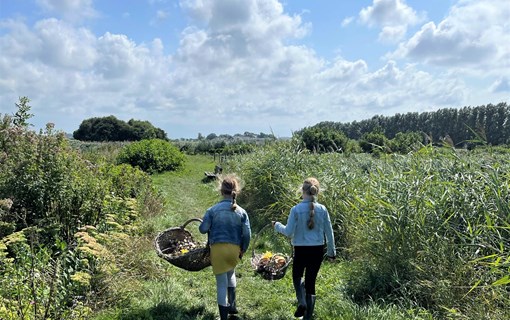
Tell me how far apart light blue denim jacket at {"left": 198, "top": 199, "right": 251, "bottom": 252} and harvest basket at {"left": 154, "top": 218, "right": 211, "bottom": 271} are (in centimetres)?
45

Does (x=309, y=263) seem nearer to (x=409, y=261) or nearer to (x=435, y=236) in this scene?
(x=409, y=261)

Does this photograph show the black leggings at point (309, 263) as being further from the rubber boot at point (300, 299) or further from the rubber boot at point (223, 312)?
the rubber boot at point (223, 312)

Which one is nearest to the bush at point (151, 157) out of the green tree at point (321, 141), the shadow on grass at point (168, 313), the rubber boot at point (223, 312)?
the green tree at point (321, 141)

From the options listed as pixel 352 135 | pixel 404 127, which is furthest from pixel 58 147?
pixel 352 135

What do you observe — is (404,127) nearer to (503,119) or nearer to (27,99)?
(503,119)

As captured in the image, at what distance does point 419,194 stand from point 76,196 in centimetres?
549

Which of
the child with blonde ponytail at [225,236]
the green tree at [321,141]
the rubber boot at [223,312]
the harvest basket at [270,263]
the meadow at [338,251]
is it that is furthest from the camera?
the green tree at [321,141]

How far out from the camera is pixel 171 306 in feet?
17.0

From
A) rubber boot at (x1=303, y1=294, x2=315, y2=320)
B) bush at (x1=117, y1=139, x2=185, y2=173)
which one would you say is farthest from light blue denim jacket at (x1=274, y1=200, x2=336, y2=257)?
bush at (x1=117, y1=139, x2=185, y2=173)

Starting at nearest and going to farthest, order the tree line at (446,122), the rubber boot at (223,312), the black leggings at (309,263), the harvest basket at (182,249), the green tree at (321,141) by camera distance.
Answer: the rubber boot at (223,312)
the black leggings at (309,263)
the harvest basket at (182,249)
the green tree at (321,141)
the tree line at (446,122)

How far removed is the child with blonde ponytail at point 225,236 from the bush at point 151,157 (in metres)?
20.3

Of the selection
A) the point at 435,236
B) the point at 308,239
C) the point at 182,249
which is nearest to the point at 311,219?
the point at 308,239

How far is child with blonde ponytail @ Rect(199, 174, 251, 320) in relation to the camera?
15.8 feet

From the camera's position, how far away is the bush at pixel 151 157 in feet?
81.2
